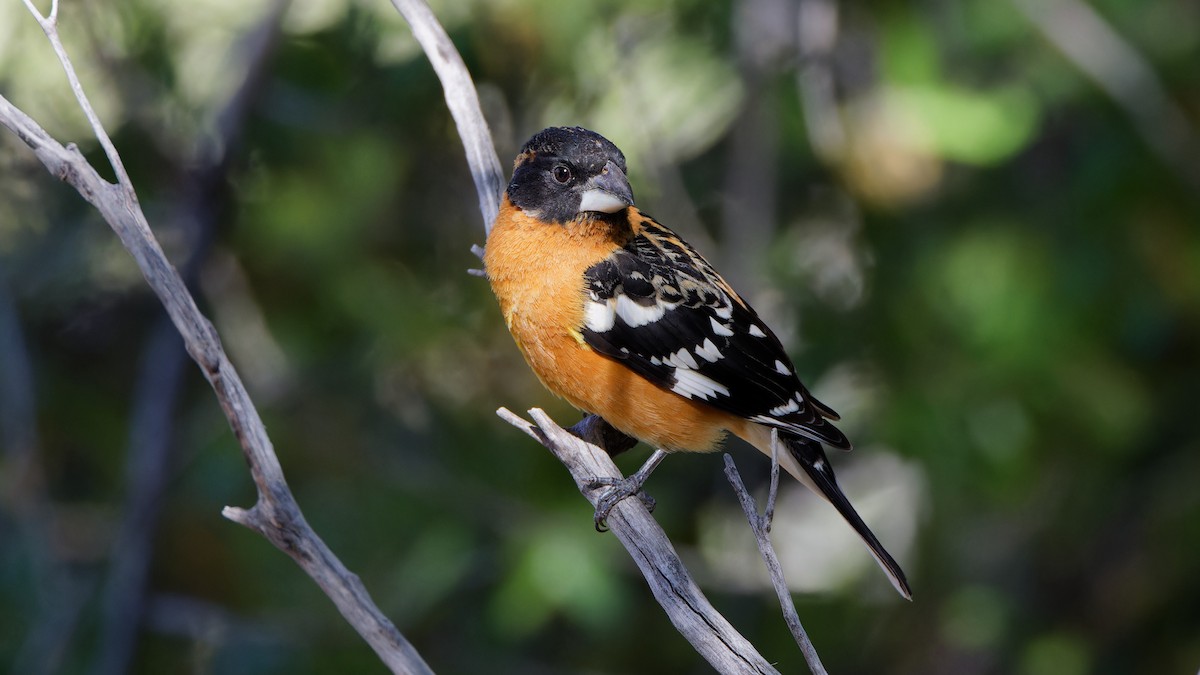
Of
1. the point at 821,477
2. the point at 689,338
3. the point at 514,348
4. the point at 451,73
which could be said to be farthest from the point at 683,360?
the point at 514,348

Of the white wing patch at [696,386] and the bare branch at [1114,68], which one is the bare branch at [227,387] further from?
the bare branch at [1114,68]

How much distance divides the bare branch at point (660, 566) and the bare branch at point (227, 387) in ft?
1.85

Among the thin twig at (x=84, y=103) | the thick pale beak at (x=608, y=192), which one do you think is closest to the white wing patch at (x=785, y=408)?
the thick pale beak at (x=608, y=192)

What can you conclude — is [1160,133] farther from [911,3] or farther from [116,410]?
[116,410]

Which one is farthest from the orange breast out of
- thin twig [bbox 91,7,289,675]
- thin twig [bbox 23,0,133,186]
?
thin twig [bbox 91,7,289,675]

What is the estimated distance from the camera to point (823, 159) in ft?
17.9

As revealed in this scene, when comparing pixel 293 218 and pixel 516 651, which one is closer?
pixel 293 218

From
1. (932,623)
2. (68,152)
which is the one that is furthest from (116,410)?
(932,623)

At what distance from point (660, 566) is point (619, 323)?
3.00ft

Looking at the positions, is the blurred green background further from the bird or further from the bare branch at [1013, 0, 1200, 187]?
the bird

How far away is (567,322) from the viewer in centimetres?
355

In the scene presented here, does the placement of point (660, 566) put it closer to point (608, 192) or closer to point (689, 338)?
point (689, 338)

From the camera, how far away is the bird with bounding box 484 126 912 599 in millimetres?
3566

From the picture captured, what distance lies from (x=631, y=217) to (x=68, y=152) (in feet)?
6.06
